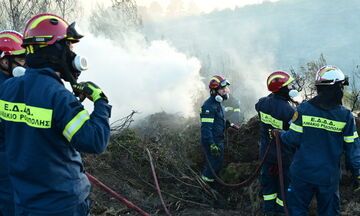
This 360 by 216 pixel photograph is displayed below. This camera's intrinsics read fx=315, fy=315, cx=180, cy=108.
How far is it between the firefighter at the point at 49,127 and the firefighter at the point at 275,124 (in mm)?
Answer: 3191

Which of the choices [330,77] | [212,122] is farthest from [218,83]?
[330,77]

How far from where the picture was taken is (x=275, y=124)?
4730mm

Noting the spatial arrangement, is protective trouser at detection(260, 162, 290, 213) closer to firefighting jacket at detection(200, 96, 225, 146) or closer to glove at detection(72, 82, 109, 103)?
firefighting jacket at detection(200, 96, 225, 146)

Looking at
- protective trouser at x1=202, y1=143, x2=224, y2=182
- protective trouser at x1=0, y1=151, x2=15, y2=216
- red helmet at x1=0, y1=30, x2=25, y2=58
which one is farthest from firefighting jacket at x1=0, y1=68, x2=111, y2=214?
protective trouser at x1=202, y1=143, x2=224, y2=182

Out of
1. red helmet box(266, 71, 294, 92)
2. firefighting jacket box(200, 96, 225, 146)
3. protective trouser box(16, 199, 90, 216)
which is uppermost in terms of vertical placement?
red helmet box(266, 71, 294, 92)

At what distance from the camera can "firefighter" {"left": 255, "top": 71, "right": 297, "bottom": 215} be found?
4680 mm

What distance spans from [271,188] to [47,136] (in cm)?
378

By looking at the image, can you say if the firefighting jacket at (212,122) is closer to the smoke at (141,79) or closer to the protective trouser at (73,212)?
the protective trouser at (73,212)

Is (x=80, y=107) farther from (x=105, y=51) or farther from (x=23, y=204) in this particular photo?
(x=105, y=51)

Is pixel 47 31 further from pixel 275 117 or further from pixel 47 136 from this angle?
pixel 275 117

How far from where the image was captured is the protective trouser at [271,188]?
482 centimetres

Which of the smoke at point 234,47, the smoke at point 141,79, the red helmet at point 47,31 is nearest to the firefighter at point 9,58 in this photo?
the red helmet at point 47,31

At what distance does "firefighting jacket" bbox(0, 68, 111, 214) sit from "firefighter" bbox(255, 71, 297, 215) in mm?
3178

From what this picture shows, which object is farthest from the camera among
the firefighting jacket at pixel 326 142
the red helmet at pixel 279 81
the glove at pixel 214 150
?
the glove at pixel 214 150
